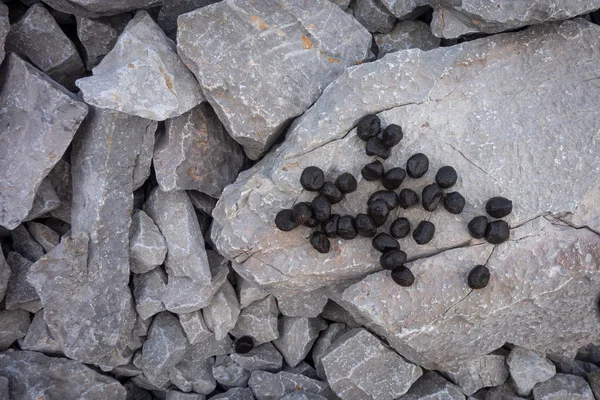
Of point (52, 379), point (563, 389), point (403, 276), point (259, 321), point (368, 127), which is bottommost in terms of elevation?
point (563, 389)

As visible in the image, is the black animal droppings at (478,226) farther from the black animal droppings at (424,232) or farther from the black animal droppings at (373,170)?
the black animal droppings at (373,170)

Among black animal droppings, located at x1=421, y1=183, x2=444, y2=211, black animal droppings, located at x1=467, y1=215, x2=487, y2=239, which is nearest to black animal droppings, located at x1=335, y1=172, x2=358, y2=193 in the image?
black animal droppings, located at x1=421, y1=183, x2=444, y2=211

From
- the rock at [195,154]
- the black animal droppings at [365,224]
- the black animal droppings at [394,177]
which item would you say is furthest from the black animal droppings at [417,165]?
the rock at [195,154]

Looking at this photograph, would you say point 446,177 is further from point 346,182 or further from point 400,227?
point 346,182

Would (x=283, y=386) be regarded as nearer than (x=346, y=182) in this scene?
No

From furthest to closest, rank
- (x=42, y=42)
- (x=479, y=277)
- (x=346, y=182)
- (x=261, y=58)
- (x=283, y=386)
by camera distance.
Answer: (x=283, y=386) → (x=42, y=42) → (x=261, y=58) → (x=346, y=182) → (x=479, y=277)

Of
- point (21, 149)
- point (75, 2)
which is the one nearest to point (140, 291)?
point (21, 149)

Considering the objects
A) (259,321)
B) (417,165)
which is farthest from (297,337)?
(417,165)
